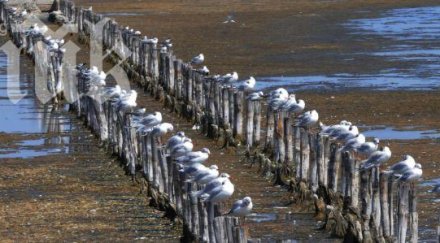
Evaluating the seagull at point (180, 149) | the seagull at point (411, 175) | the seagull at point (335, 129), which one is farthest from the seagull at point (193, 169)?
the seagull at point (335, 129)

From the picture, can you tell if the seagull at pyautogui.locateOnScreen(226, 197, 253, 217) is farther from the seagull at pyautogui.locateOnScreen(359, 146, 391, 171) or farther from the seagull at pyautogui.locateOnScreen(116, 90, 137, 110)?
the seagull at pyautogui.locateOnScreen(116, 90, 137, 110)

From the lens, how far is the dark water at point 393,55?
3019cm

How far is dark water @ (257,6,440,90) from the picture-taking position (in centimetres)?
3019

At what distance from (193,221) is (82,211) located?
3147mm

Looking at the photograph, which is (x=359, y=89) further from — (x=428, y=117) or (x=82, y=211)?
(x=82, y=211)

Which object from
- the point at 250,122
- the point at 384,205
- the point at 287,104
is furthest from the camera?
the point at 250,122

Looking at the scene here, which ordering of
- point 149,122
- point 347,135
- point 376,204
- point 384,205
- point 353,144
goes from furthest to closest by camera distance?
1. point 149,122
2. point 347,135
3. point 353,144
4. point 376,204
5. point 384,205

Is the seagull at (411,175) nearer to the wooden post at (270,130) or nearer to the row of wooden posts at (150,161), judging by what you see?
the row of wooden posts at (150,161)

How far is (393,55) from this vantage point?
35781mm

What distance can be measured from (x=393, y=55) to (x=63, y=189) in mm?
18361

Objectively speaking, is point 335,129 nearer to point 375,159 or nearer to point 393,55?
point 375,159

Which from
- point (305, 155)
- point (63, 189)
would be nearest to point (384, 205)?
point (305, 155)

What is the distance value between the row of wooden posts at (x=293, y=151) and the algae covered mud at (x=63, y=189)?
22.3 inches

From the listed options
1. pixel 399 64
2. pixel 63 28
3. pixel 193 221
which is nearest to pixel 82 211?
pixel 193 221
